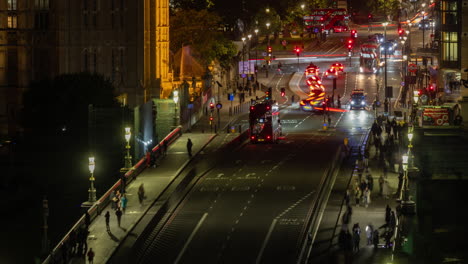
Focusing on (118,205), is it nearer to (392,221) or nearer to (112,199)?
(112,199)

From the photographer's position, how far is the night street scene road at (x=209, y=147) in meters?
78.7

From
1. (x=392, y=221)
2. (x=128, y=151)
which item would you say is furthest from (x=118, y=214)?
(x=392, y=221)

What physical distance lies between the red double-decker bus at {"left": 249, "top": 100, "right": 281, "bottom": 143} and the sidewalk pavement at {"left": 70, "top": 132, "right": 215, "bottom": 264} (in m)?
4.21

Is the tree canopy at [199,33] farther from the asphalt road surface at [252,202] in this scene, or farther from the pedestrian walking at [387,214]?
the pedestrian walking at [387,214]

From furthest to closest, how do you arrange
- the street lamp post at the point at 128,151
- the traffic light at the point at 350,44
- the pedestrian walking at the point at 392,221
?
the traffic light at the point at 350,44
the street lamp post at the point at 128,151
the pedestrian walking at the point at 392,221

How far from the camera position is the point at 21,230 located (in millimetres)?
86312

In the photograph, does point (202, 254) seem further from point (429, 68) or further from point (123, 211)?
point (429, 68)

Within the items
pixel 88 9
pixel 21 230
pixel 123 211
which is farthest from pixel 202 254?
pixel 88 9

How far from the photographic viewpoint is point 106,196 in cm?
8669

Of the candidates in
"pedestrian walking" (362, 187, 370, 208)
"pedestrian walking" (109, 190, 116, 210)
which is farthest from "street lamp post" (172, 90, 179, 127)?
"pedestrian walking" (362, 187, 370, 208)

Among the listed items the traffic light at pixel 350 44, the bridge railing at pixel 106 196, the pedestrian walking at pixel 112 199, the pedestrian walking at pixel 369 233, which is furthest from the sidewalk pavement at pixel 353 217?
the traffic light at pixel 350 44

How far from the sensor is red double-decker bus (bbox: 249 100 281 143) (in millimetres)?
107625

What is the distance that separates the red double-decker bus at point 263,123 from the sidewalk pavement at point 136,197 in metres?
4.21

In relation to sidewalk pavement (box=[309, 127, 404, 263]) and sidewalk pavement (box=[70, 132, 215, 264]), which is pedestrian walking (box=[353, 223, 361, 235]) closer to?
sidewalk pavement (box=[309, 127, 404, 263])
